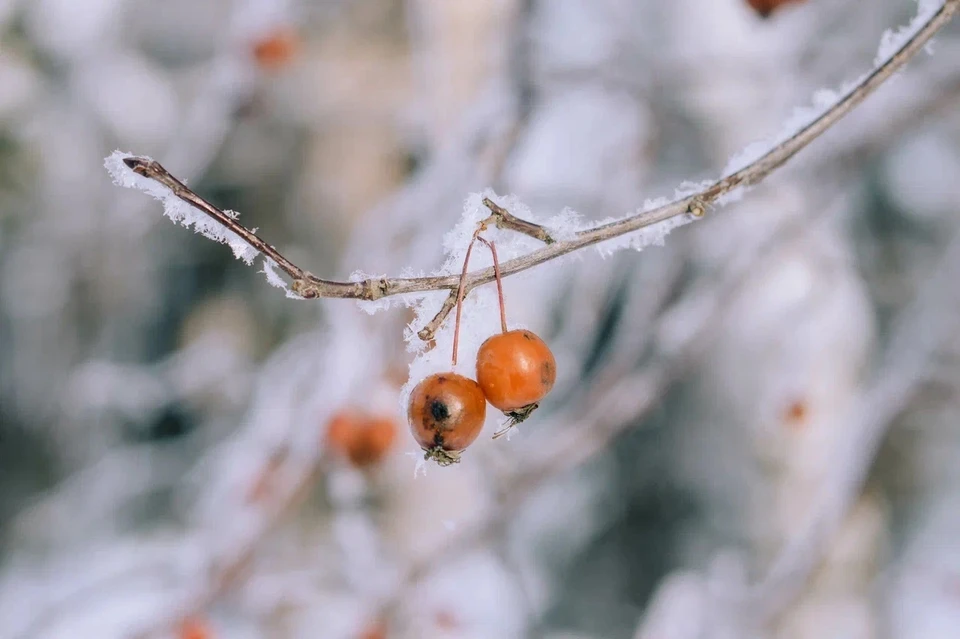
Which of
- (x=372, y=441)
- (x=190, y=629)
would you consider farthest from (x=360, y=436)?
(x=190, y=629)

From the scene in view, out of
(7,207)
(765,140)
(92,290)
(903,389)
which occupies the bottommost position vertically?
(765,140)

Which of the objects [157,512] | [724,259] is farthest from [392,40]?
[157,512]

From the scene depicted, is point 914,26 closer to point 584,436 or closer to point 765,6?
point 765,6

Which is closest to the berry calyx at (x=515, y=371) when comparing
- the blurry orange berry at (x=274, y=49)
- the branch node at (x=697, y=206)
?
the branch node at (x=697, y=206)

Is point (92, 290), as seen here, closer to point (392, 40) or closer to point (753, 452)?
point (392, 40)

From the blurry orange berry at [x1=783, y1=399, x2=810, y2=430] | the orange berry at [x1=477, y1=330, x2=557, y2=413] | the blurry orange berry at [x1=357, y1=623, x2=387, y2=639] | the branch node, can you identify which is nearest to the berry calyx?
the orange berry at [x1=477, y1=330, x2=557, y2=413]

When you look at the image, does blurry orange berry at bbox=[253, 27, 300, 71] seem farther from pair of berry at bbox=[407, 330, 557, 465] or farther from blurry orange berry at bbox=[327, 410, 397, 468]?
pair of berry at bbox=[407, 330, 557, 465]

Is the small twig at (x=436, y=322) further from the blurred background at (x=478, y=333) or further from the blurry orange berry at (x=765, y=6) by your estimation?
the blurry orange berry at (x=765, y=6)
